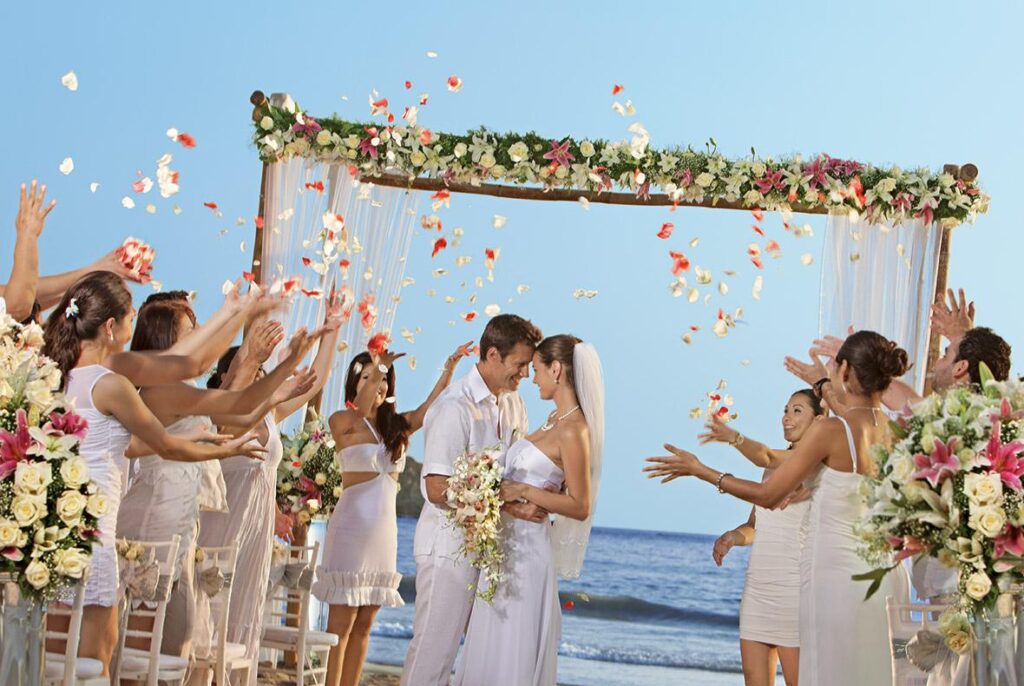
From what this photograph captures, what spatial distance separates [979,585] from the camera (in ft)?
10.2

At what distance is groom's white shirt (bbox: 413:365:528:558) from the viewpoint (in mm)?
5094

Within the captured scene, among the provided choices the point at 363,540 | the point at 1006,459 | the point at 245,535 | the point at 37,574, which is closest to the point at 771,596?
the point at 363,540

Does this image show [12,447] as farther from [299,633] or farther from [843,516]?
[299,633]

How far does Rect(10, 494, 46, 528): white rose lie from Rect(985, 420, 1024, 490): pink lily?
2.41 metres

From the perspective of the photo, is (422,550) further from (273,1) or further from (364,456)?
(273,1)

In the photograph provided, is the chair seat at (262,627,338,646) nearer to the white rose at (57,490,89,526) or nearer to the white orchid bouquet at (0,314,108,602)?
the white orchid bouquet at (0,314,108,602)

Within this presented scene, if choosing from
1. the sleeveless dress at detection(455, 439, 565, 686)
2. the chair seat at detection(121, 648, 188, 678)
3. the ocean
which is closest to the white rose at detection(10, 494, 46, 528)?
the chair seat at detection(121, 648, 188, 678)

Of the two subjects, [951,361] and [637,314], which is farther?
[637,314]

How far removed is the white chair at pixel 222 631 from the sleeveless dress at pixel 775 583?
2294 mm

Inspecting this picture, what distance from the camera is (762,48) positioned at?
20.5m

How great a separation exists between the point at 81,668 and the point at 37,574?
93cm

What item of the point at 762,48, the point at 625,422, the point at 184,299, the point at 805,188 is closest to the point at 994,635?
the point at 184,299

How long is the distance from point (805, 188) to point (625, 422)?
17.8m

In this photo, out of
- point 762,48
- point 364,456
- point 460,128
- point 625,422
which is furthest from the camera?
point 625,422
